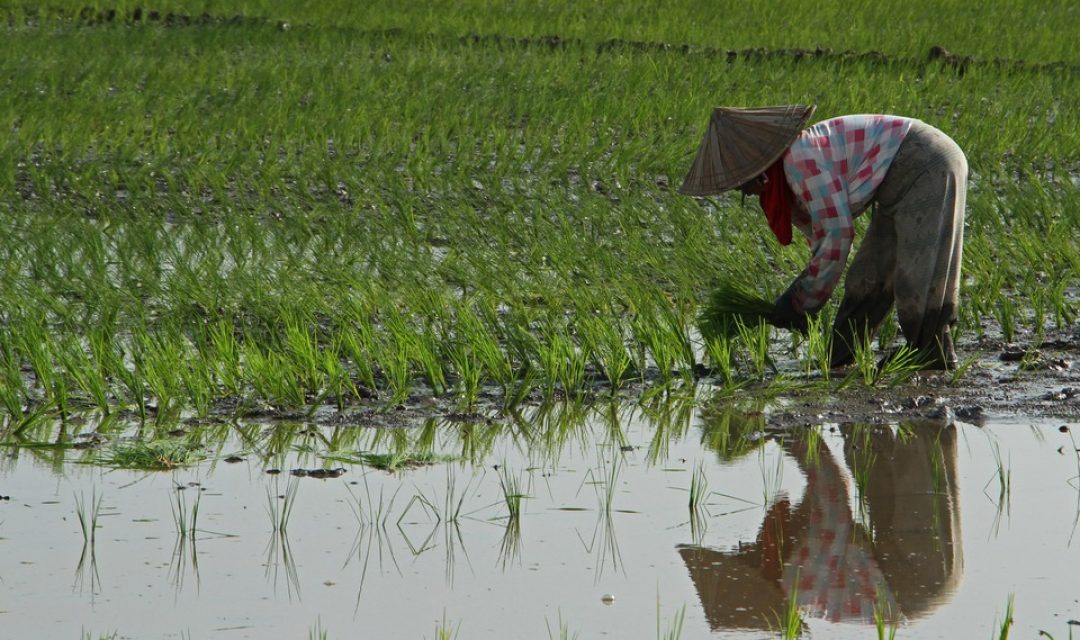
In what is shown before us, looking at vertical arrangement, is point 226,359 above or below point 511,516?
above

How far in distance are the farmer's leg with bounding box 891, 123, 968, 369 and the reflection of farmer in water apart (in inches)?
29.4

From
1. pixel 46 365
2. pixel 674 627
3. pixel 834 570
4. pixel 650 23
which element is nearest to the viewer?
pixel 674 627

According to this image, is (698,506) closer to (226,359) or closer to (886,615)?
(886,615)

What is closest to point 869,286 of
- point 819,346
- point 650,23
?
point 819,346

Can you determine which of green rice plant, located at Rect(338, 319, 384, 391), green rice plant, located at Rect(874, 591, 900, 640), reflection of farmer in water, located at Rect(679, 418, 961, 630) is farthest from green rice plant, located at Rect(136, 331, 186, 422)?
green rice plant, located at Rect(874, 591, 900, 640)

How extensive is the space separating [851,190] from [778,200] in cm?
23

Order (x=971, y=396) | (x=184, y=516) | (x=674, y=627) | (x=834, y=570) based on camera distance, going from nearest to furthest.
→ (x=674, y=627) < (x=834, y=570) < (x=184, y=516) < (x=971, y=396)

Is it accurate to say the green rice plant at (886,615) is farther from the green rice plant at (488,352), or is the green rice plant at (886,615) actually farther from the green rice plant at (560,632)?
the green rice plant at (488,352)

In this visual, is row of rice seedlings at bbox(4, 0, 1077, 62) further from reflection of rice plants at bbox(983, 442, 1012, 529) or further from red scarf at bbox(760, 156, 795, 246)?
reflection of rice plants at bbox(983, 442, 1012, 529)

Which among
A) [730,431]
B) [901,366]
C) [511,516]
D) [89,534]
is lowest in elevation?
[89,534]

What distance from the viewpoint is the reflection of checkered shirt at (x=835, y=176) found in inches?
173

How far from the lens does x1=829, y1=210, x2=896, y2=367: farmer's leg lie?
490 cm

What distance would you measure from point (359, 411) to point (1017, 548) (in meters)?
2.02

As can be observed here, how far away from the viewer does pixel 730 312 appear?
4.94 meters
